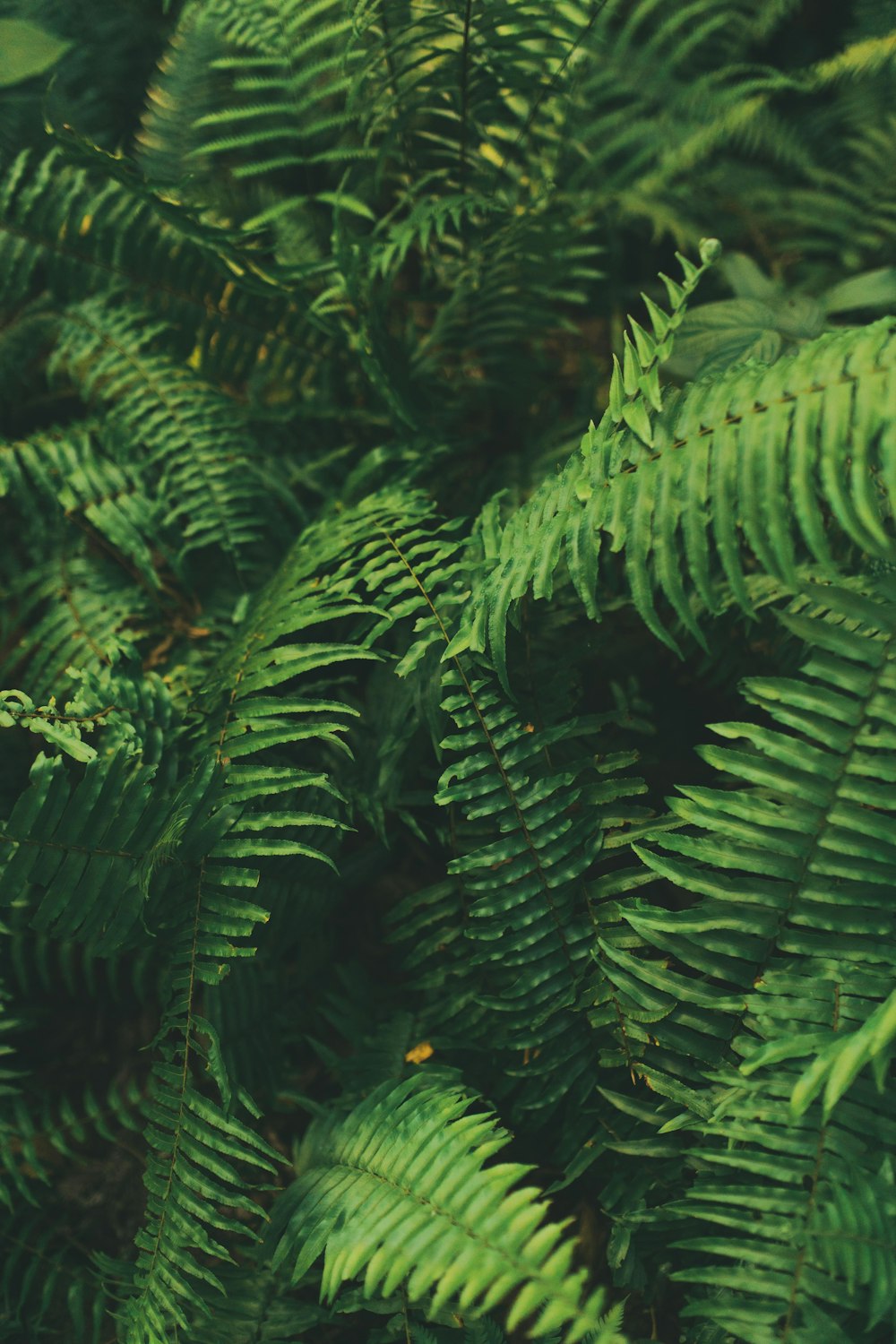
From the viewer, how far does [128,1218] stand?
1.99 meters

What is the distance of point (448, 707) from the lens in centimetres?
160

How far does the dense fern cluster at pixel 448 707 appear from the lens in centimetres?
131

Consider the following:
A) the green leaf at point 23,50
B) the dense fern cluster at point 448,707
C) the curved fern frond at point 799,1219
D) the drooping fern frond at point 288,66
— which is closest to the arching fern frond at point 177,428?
the dense fern cluster at point 448,707

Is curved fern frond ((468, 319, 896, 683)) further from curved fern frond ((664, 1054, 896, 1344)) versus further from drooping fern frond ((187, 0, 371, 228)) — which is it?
drooping fern frond ((187, 0, 371, 228))

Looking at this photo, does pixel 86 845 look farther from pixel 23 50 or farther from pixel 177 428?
pixel 23 50

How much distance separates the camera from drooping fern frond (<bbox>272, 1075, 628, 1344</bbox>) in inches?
42.3

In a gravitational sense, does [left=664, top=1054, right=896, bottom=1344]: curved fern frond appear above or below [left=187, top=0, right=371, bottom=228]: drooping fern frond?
below

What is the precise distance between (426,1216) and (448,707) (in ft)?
2.60

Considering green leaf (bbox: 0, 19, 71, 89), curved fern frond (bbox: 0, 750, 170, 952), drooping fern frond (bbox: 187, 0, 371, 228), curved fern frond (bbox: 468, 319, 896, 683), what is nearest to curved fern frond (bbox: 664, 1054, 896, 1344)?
curved fern frond (bbox: 468, 319, 896, 683)

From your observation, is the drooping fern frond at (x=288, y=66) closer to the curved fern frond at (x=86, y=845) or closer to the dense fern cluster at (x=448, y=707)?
the dense fern cluster at (x=448, y=707)

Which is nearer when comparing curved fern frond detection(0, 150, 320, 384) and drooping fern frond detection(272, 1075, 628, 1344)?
drooping fern frond detection(272, 1075, 628, 1344)

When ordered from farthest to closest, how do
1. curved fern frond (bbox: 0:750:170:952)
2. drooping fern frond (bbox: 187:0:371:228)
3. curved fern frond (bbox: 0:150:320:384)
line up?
curved fern frond (bbox: 0:150:320:384) < drooping fern frond (bbox: 187:0:371:228) < curved fern frond (bbox: 0:750:170:952)

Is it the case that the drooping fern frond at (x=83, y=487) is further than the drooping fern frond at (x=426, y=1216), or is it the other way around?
the drooping fern frond at (x=83, y=487)

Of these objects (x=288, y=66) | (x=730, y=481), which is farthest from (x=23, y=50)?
(x=730, y=481)
